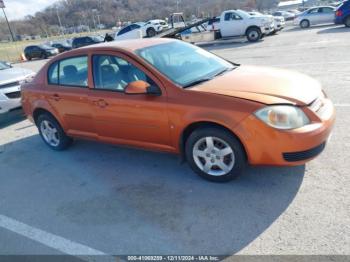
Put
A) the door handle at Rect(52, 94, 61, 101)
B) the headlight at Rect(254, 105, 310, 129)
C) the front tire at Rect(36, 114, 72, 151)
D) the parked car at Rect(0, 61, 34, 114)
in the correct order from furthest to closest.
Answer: the parked car at Rect(0, 61, 34, 114) → the front tire at Rect(36, 114, 72, 151) → the door handle at Rect(52, 94, 61, 101) → the headlight at Rect(254, 105, 310, 129)

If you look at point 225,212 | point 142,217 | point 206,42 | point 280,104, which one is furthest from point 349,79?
point 206,42

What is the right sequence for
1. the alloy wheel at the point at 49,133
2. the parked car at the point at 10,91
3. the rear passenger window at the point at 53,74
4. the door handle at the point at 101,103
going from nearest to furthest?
the door handle at the point at 101,103
the rear passenger window at the point at 53,74
the alloy wheel at the point at 49,133
the parked car at the point at 10,91

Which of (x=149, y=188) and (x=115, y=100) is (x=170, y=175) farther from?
(x=115, y=100)

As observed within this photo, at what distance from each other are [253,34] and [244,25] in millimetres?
721

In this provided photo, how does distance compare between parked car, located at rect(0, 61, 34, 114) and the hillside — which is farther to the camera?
the hillside

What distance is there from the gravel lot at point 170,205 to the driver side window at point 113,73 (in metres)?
1.09

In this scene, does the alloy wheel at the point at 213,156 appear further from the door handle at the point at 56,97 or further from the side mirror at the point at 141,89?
the door handle at the point at 56,97

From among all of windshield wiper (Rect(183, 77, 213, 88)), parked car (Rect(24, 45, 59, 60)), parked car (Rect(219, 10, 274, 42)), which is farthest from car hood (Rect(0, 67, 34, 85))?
parked car (Rect(24, 45, 59, 60))

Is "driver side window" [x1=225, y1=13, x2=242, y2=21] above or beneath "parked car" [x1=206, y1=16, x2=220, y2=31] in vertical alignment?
above

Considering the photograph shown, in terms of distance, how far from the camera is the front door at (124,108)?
369 centimetres

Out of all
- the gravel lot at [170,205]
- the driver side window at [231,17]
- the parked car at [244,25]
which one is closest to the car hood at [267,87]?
the gravel lot at [170,205]

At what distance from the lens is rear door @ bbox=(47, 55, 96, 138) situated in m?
4.38

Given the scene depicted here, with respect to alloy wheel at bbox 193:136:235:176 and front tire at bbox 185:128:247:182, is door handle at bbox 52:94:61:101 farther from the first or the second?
alloy wheel at bbox 193:136:235:176

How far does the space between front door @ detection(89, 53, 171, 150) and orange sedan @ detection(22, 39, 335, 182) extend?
0.01 meters
